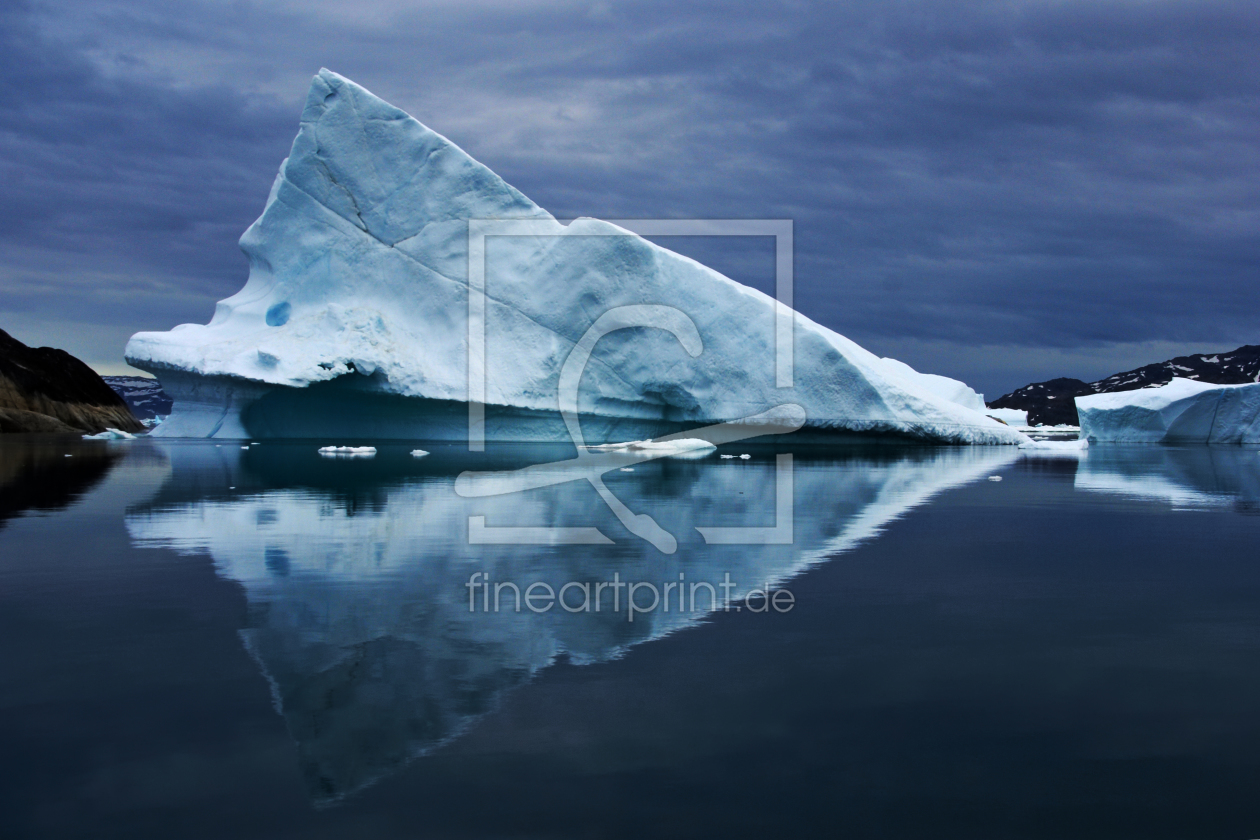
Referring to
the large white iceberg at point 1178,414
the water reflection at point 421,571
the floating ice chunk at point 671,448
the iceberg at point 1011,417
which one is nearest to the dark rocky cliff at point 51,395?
the floating ice chunk at point 671,448

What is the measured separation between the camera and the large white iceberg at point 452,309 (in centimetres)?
1988

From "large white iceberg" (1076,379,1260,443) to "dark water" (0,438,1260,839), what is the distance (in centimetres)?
2319

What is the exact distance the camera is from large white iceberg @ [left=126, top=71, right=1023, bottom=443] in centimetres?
1988

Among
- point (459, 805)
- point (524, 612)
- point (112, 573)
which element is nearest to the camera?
point (459, 805)

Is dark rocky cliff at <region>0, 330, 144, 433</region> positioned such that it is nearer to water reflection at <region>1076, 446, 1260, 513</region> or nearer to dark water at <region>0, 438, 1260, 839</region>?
water reflection at <region>1076, 446, 1260, 513</region>

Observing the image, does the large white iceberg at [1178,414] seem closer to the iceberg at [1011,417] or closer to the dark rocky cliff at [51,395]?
the iceberg at [1011,417]

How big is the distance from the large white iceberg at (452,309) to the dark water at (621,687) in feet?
44.5

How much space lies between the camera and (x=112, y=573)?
4.94 meters

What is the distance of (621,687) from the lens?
3.15 meters

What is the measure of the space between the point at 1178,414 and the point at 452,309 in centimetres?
1970

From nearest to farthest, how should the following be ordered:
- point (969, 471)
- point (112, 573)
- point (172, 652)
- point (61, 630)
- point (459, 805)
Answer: point (459, 805) < point (172, 652) < point (61, 630) < point (112, 573) < point (969, 471)

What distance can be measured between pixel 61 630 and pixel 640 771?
2.44 meters

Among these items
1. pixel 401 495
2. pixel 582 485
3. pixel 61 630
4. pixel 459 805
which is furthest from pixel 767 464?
pixel 459 805

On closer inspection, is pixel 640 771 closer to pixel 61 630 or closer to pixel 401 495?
pixel 61 630
